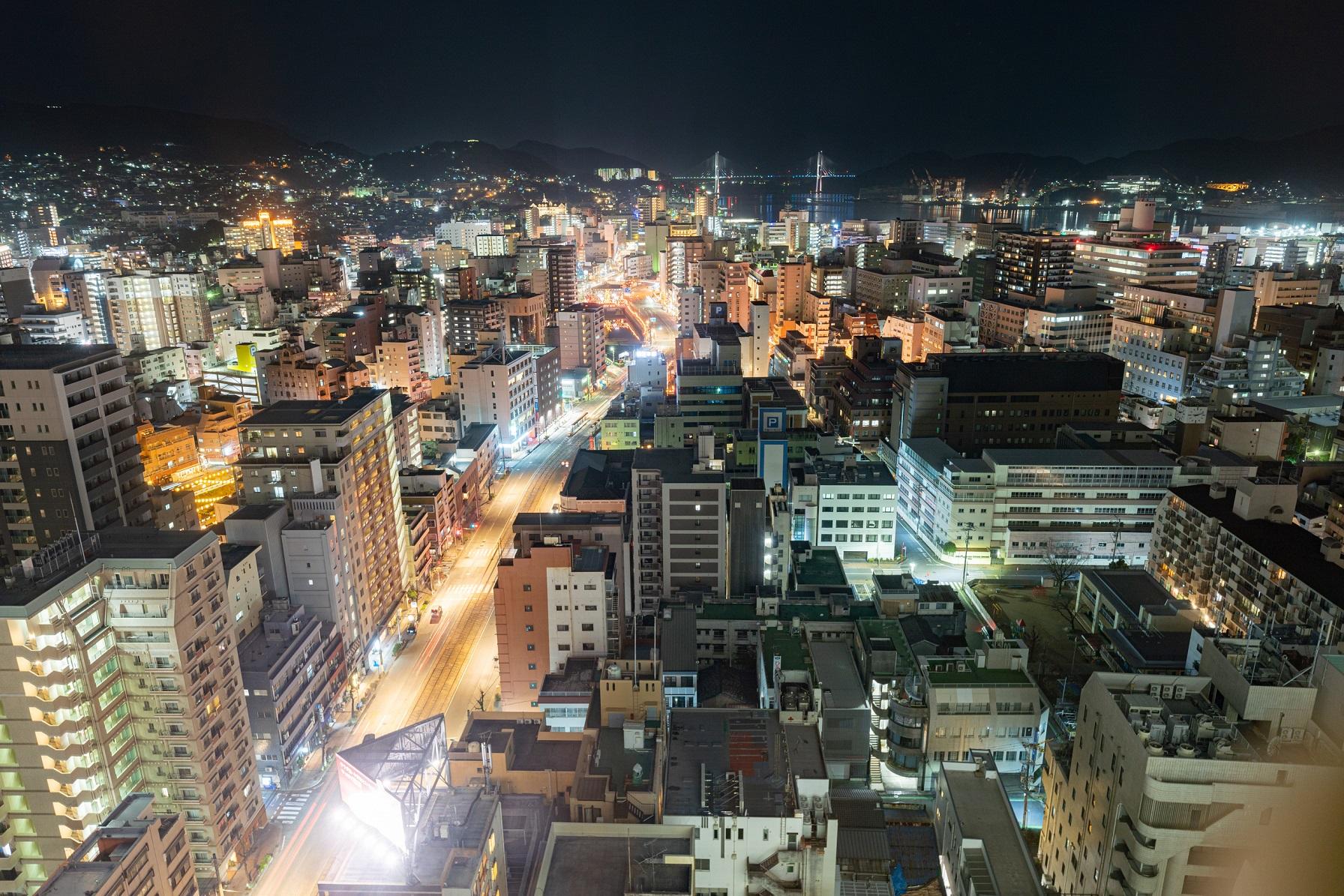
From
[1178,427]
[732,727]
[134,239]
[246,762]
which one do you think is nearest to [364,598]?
[246,762]

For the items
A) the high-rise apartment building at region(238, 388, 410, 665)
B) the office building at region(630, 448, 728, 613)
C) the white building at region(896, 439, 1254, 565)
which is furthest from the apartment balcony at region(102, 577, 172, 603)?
the white building at region(896, 439, 1254, 565)

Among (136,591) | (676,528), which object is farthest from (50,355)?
(676,528)

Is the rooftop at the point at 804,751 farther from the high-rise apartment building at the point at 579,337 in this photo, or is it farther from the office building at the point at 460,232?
the office building at the point at 460,232

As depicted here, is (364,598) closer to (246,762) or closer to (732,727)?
(246,762)

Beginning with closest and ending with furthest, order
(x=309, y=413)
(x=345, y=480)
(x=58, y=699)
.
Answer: (x=58, y=699) < (x=345, y=480) < (x=309, y=413)

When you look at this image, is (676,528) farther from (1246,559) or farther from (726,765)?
(1246,559)
